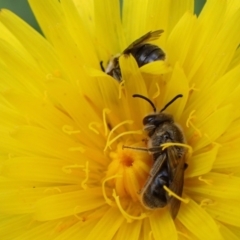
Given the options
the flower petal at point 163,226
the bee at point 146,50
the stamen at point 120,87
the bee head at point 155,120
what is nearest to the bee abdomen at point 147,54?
the bee at point 146,50

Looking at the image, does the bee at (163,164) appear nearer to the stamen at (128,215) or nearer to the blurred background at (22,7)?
the stamen at (128,215)

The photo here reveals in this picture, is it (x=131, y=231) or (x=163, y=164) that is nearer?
(x=163, y=164)

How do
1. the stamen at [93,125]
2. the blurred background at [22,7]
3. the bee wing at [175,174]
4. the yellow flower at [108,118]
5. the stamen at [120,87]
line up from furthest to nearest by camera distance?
the blurred background at [22,7], the stamen at [93,125], the stamen at [120,87], the yellow flower at [108,118], the bee wing at [175,174]

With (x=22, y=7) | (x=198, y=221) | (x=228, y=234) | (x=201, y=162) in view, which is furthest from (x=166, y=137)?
(x=22, y=7)

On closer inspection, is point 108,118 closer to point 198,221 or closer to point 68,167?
point 68,167

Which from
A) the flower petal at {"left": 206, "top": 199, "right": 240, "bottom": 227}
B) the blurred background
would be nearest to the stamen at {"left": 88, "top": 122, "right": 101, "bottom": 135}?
the flower petal at {"left": 206, "top": 199, "right": 240, "bottom": 227}

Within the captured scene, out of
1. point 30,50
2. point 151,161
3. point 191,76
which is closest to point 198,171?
point 151,161

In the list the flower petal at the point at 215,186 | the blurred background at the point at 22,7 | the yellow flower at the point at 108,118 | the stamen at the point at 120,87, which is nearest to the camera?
the flower petal at the point at 215,186
